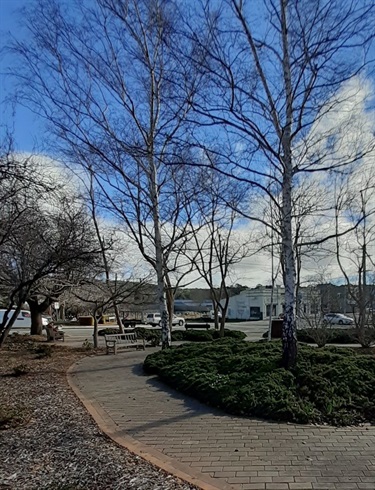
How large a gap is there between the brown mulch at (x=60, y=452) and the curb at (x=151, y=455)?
88 millimetres

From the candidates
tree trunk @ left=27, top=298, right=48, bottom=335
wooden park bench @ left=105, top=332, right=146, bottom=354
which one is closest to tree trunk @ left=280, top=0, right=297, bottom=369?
wooden park bench @ left=105, top=332, right=146, bottom=354

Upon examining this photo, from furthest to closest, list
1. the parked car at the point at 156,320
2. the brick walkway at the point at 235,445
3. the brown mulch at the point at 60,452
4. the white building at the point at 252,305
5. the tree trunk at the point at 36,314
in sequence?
the white building at the point at 252,305 < the parked car at the point at 156,320 < the tree trunk at the point at 36,314 < the brick walkway at the point at 235,445 < the brown mulch at the point at 60,452

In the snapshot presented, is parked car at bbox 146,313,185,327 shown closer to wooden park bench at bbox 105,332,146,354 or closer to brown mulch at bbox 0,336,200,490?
wooden park bench at bbox 105,332,146,354

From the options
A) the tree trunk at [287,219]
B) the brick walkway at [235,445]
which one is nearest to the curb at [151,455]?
the brick walkway at [235,445]

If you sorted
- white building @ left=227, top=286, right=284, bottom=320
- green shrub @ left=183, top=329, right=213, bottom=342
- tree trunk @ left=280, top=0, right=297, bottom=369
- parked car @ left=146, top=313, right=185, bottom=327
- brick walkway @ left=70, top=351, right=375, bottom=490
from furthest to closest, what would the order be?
white building @ left=227, top=286, right=284, bottom=320
parked car @ left=146, top=313, right=185, bottom=327
green shrub @ left=183, top=329, right=213, bottom=342
tree trunk @ left=280, top=0, right=297, bottom=369
brick walkway @ left=70, top=351, right=375, bottom=490

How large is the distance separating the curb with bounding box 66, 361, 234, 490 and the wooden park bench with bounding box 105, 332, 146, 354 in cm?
1003

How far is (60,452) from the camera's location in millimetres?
4980

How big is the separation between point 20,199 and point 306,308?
52.8ft

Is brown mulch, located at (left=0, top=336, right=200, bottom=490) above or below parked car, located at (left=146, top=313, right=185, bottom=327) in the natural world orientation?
below

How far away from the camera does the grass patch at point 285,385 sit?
22.2 ft

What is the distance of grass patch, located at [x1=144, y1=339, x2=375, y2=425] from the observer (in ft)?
22.2

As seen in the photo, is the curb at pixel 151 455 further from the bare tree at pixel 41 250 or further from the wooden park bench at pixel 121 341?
the wooden park bench at pixel 121 341

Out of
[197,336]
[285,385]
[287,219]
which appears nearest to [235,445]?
[285,385]

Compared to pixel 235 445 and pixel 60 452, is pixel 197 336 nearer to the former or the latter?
pixel 235 445
